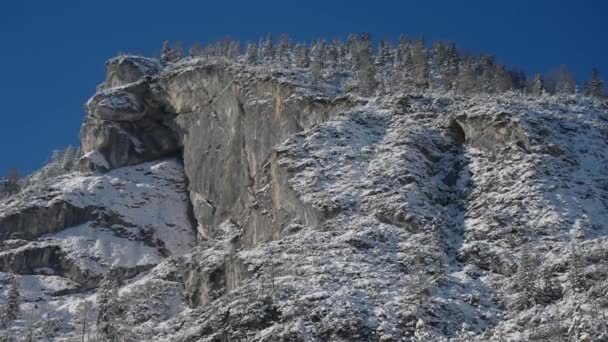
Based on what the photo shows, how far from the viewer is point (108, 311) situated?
80375mm

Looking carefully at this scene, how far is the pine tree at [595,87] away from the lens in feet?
407

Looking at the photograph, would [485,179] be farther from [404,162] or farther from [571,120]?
[571,120]

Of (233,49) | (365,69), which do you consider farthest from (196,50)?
(365,69)

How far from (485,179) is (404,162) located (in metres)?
8.96

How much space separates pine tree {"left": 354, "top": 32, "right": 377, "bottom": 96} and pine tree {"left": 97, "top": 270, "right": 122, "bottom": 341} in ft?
162

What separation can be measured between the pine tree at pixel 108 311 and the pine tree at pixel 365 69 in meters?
49.3

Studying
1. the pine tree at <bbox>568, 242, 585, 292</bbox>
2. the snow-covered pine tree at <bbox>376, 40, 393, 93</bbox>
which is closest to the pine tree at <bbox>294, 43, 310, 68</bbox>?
the snow-covered pine tree at <bbox>376, 40, 393, 93</bbox>

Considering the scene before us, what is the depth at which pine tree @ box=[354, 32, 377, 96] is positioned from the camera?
120 m

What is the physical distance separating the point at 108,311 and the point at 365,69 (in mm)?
61382

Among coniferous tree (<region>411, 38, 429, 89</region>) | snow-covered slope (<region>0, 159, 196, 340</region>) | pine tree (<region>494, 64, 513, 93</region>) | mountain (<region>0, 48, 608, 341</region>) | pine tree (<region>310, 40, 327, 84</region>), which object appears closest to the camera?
mountain (<region>0, 48, 608, 341</region>)

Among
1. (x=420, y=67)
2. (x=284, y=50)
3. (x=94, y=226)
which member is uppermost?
(x=284, y=50)

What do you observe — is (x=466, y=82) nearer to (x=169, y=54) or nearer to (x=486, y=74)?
(x=486, y=74)

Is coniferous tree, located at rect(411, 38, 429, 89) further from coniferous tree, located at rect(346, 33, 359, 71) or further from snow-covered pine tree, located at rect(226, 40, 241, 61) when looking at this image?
snow-covered pine tree, located at rect(226, 40, 241, 61)

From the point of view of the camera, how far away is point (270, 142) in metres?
110
